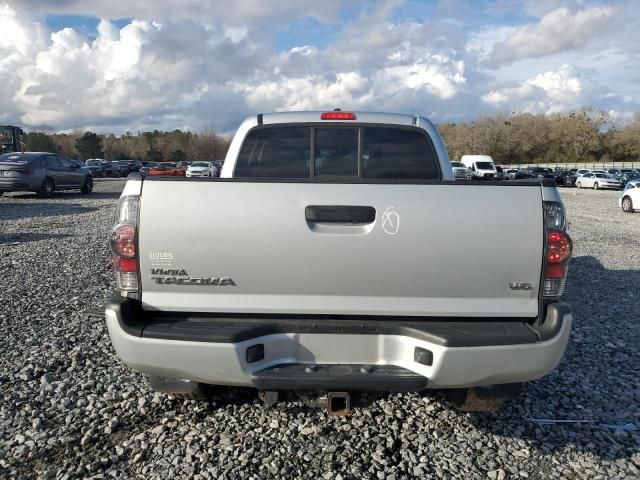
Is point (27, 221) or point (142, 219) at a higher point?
point (142, 219)

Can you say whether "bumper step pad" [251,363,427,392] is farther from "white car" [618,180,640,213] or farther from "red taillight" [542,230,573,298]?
"white car" [618,180,640,213]

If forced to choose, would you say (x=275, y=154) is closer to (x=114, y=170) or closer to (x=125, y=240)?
(x=125, y=240)

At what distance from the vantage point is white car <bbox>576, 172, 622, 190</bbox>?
3981 cm

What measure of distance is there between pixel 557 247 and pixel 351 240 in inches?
43.5

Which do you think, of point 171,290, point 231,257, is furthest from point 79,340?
point 231,257

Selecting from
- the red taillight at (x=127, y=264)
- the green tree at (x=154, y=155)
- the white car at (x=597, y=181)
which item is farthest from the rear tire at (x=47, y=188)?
the green tree at (x=154, y=155)

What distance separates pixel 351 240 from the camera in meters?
2.59

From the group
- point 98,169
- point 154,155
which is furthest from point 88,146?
point 98,169

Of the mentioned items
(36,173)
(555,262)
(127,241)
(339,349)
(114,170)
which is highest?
(127,241)

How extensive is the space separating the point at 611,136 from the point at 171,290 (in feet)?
347

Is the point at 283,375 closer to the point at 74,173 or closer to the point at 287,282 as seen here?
the point at 287,282

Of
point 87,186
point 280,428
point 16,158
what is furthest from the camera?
point 87,186

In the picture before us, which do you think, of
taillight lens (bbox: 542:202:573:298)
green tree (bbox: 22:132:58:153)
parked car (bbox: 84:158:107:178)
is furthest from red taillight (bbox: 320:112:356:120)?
green tree (bbox: 22:132:58:153)

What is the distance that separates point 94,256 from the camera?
871 centimetres
